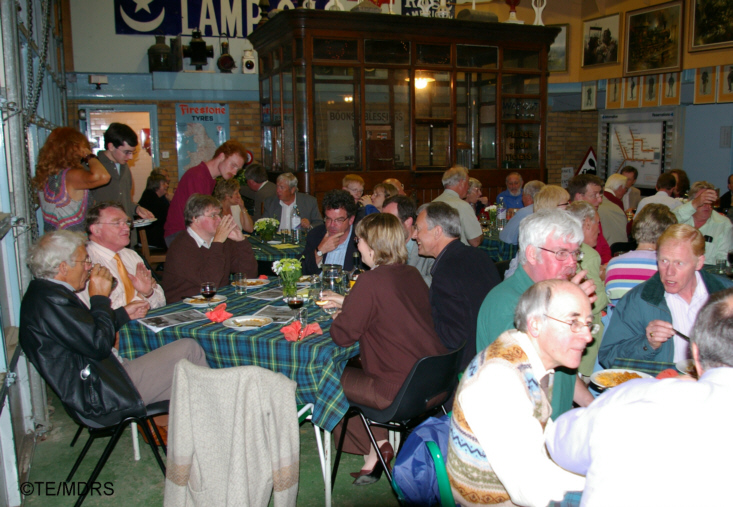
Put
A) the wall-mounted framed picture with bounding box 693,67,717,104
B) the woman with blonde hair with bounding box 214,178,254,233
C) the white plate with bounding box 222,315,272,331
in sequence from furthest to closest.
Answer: the wall-mounted framed picture with bounding box 693,67,717,104, the woman with blonde hair with bounding box 214,178,254,233, the white plate with bounding box 222,315,272,331

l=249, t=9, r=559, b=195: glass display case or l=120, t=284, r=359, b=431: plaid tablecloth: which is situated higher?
l=249, t=9, r=559, b=195: glass display case

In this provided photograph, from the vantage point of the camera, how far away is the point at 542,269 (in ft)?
9.11

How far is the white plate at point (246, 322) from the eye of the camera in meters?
3.12

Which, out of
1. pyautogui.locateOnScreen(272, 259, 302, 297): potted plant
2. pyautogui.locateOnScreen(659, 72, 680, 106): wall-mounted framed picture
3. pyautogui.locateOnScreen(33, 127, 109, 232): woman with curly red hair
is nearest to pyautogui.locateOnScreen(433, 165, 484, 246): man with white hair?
pyautogui.locateOnScreen(272, 259, 302, 297): potted plant

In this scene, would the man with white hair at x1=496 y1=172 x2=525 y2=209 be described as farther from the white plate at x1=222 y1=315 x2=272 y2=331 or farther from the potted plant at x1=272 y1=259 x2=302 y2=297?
the white plate at x1=222 y1=315 x2=272 y2=331

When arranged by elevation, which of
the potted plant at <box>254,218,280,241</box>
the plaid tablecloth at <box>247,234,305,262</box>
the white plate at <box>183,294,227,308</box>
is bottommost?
the white plate at <box>183,294,227,308</box>

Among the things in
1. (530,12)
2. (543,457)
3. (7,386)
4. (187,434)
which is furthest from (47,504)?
(530,12)

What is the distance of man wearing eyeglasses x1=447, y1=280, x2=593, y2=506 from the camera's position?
1.70m

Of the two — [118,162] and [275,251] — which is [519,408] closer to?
[275,251]

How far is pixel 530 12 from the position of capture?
12930 millimetres

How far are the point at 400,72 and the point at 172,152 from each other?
4.71 meters

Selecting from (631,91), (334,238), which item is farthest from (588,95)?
(334,238)

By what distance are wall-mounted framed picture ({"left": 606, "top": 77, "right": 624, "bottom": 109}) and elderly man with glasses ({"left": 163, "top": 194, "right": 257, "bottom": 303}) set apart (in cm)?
1018

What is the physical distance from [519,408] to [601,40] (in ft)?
40.3
